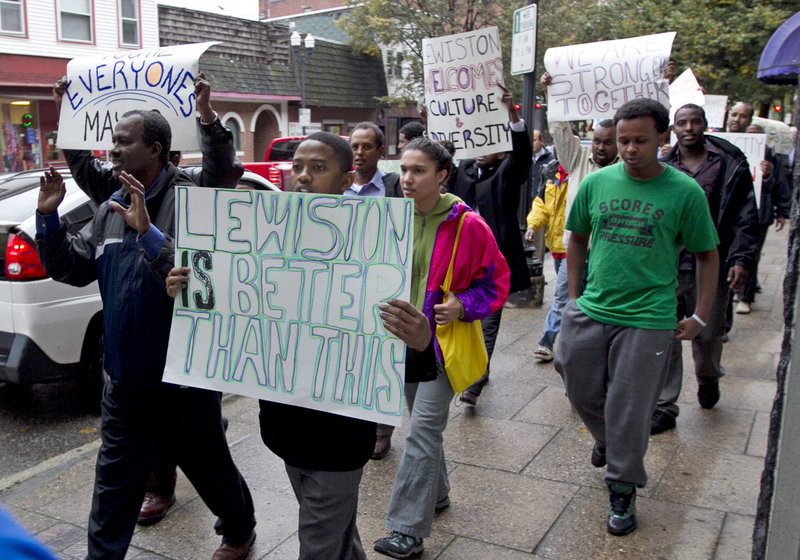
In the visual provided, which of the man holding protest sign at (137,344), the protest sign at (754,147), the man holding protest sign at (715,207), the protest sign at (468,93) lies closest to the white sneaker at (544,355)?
the man holding protest sign at (715,207)

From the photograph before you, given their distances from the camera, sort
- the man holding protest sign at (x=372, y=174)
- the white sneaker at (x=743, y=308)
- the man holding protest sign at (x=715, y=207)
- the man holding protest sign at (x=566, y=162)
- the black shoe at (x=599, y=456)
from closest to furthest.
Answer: the black shoe at (x=599, y=456), the man holding protest sign at (x=372, y=174), the man holding protest sign at (x=715, y=207), the man holding protest sign at (x=566, y=162), the white sneaker at (x=743, y=308)

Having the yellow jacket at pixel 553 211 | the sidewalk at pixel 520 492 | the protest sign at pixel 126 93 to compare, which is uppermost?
the protest sign at pixel 126 93

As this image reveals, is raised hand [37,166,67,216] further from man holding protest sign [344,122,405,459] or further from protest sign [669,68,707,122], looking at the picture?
protest sign [669,68,707,122]

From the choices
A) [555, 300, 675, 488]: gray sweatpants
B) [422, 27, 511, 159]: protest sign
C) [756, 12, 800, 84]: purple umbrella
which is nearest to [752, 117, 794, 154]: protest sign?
[756, 12, 800, 84]: purple umbrella

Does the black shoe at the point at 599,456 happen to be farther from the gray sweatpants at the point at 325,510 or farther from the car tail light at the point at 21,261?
the car tail light at the point at 21,261

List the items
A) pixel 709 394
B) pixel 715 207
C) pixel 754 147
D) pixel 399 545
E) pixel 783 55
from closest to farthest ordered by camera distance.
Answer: pixel 399 545 → pixel 715 207 → pixel 709 394 → pixel 783 55 → pixel 754 147

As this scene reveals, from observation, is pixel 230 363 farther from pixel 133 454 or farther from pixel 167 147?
pixel 167 147

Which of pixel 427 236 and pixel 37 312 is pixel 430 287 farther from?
pixel 37 312

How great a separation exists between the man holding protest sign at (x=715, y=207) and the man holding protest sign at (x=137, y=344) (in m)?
2.92

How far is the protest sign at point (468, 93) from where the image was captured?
5250 mm

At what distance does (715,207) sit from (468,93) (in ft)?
5.93

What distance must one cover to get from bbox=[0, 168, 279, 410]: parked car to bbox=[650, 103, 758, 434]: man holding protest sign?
12.7ft

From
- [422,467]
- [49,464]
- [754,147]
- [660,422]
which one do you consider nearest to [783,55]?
[754,147]

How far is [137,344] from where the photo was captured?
10.3ft
